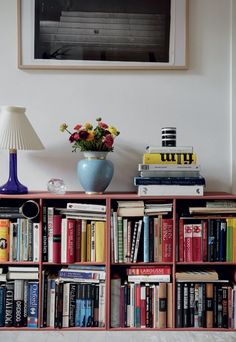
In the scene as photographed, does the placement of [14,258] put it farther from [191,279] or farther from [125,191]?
[191,279]

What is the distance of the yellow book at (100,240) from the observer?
2283 mm

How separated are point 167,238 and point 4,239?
2.93ft

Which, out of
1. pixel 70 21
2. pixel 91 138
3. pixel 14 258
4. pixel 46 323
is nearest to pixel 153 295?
pixel 46 323

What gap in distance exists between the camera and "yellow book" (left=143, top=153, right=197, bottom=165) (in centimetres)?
231

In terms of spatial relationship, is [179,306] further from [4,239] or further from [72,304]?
[4,239]

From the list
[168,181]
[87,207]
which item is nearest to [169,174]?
[168,181]

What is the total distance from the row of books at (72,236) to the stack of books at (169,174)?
0.32 metres

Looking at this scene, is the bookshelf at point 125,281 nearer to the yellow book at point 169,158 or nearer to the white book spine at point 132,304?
the white book spine at point 132,304

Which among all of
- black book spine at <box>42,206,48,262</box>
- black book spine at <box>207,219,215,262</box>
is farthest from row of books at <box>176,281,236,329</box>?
black book spine at <box>42,206,48,262</box>

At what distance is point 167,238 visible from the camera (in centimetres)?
229

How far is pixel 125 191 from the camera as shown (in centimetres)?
260

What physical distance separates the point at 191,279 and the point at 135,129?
37.9 inches

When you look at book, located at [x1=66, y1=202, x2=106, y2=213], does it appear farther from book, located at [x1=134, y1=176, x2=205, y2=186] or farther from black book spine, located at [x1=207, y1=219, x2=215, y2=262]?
black book spine, located at [x1=207, y1=219, x2=215, y2=262]

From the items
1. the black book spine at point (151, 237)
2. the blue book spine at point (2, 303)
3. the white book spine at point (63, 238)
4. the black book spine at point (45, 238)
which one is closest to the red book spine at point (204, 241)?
the black book spine at point (151, 237)
